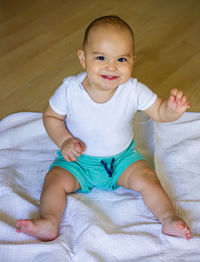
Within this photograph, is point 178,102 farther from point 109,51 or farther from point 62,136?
point 62,136

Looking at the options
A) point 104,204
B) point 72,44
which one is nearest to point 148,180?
point 104,204

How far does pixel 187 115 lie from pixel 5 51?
951mm

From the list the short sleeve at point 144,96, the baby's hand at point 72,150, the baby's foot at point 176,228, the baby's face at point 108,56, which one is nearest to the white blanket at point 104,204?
the baby's foot at point 176,228

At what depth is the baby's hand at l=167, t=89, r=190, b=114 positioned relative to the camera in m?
0.92

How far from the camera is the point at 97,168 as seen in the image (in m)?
1.03

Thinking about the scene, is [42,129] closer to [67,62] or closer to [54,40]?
[67,62]

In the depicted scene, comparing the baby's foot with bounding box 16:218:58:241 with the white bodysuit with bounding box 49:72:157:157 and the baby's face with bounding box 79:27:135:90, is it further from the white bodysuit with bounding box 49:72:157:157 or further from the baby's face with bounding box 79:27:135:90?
the baby's face with bounding box 79:27:135:90

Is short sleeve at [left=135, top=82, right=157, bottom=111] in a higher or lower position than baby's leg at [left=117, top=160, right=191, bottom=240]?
higher

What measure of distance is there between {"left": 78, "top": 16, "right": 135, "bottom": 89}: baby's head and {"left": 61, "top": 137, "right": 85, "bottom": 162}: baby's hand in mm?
173

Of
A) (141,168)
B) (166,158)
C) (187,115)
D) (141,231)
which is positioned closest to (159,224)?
(141,231)

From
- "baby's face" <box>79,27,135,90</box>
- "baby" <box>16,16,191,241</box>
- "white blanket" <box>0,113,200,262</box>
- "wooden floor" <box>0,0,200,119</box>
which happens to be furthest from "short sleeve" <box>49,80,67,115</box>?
"wooden floor" <box>0,0,200,119</box>

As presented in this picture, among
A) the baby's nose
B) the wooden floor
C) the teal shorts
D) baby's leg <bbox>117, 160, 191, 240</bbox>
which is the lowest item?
baby's leg <bbox>117, 160, 191, 240</bbox>

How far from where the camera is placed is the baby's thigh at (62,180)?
981 millimetres

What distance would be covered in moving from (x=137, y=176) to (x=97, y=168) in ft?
0.38
